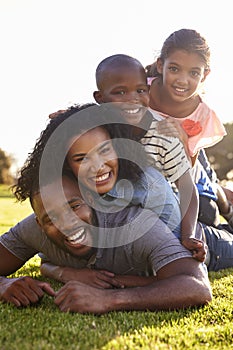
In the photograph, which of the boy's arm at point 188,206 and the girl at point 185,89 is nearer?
the boy's arm at point 188,206

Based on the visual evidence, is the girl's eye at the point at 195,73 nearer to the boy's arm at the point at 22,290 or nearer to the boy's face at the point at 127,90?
the boy's face at the point at 127,90

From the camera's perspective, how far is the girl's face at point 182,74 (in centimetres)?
476

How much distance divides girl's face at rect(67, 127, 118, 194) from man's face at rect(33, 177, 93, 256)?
0.13m

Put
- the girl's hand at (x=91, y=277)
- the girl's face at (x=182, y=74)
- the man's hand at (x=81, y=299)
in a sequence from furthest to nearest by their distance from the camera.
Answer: the girl's face at (x=182, y=74) → the girl's hand at (x=91, y=277) → the man's hand at (x=81, y=299)

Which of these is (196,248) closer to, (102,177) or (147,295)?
(147,295)

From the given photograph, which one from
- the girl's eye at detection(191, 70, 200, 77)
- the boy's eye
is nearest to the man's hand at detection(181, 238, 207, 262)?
the boy's eye

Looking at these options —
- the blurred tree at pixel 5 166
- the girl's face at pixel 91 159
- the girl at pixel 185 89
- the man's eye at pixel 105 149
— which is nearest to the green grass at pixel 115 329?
the girl's face at pixel 91 159

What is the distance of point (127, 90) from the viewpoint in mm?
4281

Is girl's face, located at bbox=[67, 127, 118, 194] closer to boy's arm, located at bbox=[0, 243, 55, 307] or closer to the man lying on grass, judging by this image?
the man lying on grass

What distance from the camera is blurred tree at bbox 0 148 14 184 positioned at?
1515 inches

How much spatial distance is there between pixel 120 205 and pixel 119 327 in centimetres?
117

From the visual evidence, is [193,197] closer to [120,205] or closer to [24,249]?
[120,205]

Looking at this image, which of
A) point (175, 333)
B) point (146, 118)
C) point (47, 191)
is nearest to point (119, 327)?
point (175, 333)

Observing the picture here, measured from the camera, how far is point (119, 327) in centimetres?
264
